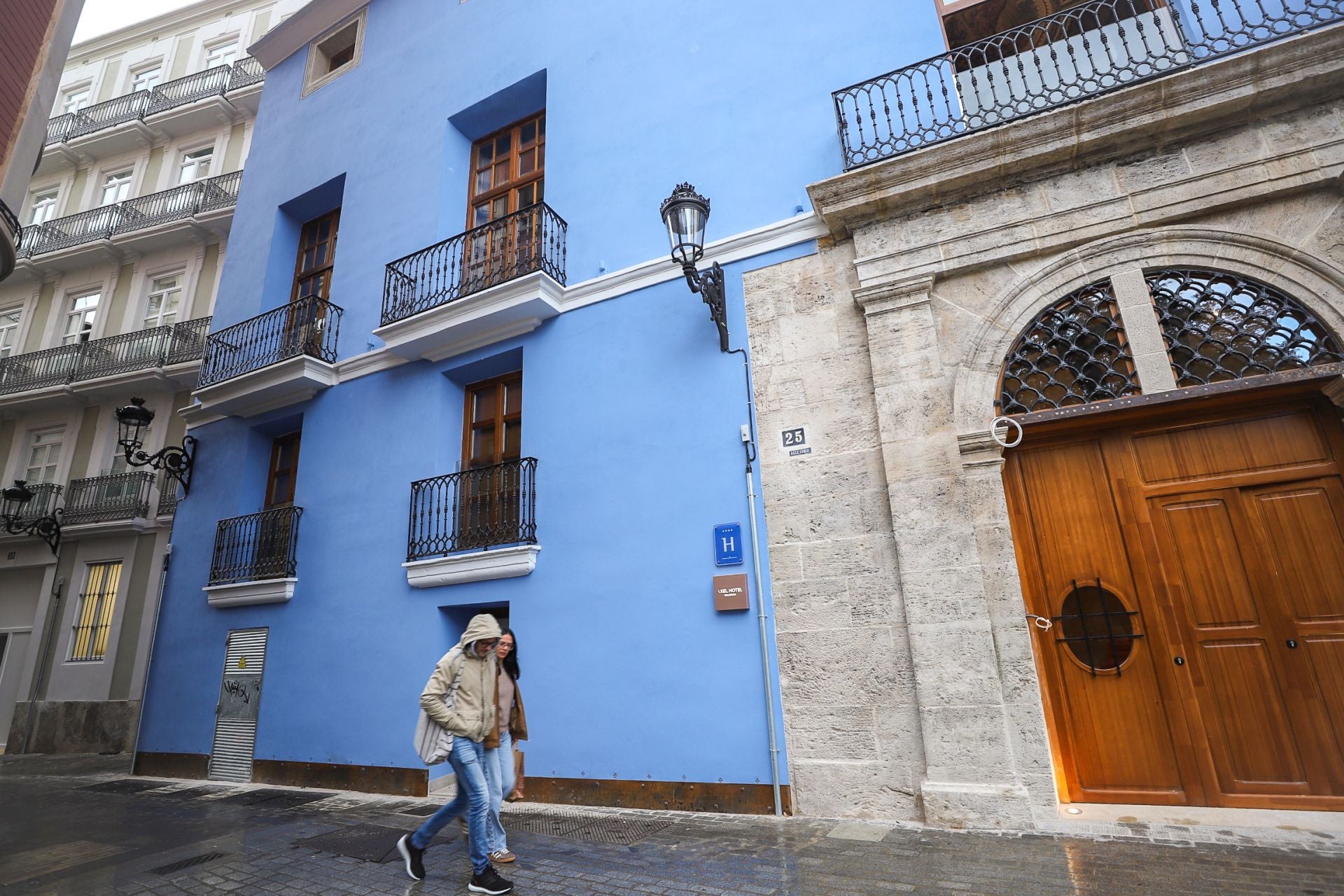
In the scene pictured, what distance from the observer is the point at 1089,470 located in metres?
5.18

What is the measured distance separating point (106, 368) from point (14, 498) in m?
3.12

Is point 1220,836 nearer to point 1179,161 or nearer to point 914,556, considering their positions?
point 914,556

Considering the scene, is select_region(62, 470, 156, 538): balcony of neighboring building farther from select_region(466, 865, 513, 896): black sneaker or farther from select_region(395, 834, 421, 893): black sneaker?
select_region(466, 865, 513, 896): black sneaker

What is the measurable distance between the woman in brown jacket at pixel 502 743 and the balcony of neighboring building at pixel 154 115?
17.2 metres

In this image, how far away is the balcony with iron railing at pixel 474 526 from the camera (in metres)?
7.04

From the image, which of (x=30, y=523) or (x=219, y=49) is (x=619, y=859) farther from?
(x=219, y=49)

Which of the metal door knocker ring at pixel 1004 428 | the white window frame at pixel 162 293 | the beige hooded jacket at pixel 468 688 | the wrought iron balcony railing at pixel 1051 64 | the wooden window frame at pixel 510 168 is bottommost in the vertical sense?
the beige hooded jacket at pixel 468 688

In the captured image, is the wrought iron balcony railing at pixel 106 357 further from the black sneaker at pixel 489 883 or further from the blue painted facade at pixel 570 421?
the black sneaker at pixel 489 883

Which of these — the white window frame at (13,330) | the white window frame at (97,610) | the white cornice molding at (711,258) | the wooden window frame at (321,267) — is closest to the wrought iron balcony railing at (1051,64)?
the white cornice molding at (711,258)

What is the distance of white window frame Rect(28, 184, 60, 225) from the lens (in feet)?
58.4

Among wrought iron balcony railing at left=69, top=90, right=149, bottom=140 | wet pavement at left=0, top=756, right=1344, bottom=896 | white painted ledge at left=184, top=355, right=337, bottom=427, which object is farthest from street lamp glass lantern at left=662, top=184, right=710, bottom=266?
wrought iron balcony railing at left=69, top=90, right=149, bottom=140

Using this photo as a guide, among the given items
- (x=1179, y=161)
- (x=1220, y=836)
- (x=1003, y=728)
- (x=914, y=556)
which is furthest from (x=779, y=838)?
(x=1179, y=161)

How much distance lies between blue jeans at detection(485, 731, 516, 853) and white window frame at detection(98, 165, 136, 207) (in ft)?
63.7

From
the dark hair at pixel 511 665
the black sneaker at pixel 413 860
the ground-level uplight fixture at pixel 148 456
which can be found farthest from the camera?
the ground-level uplight fixture at pixel 148 456
